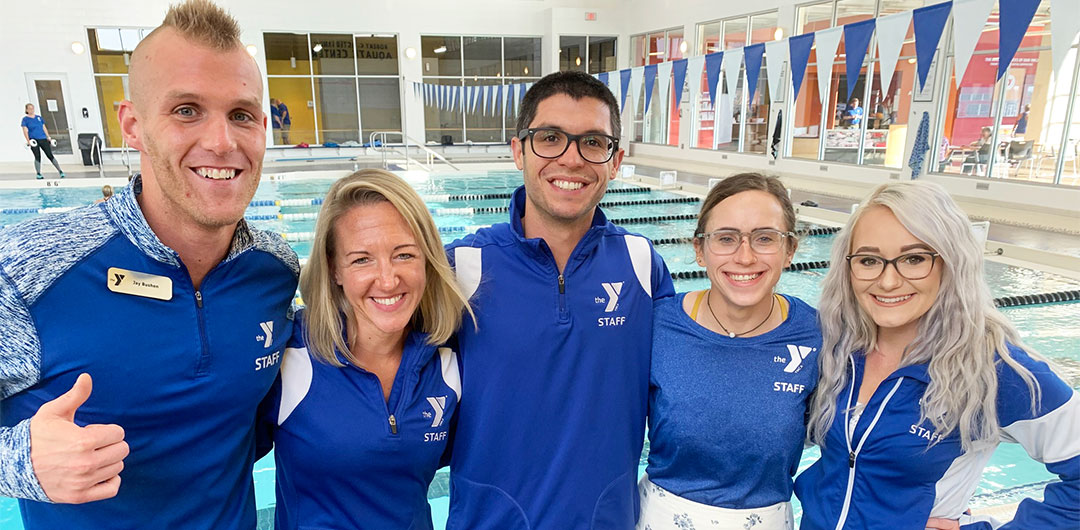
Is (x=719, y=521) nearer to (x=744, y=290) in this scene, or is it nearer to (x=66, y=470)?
(x=744, y=290)

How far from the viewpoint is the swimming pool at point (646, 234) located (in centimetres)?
308

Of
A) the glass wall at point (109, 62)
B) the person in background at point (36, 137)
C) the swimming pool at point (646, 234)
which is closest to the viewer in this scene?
the swimming pool at point (646, 234)

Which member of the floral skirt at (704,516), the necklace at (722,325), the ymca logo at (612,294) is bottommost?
the floral skirt at (704,516)

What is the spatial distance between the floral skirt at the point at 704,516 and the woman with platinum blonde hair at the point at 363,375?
0.59 m

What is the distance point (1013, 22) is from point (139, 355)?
258 inches

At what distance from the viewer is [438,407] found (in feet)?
4.91

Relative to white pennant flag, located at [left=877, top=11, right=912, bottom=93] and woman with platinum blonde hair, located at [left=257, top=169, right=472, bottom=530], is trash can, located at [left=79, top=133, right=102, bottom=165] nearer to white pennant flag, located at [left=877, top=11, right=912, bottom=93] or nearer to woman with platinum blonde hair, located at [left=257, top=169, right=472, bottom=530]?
white pennant flag, located at [left=877, top=11, right=912, bottom=93]

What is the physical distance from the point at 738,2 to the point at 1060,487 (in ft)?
51.2

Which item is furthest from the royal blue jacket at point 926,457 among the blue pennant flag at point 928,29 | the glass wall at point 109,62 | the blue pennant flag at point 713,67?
the glass wall at point 109,62

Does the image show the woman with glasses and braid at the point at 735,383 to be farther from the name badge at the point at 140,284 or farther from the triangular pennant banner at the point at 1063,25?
the triangular pennant banner at the point at 1063,25

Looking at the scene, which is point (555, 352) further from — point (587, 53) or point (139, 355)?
point (587, 53)

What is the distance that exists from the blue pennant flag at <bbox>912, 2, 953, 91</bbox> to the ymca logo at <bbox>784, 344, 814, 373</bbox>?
227 inches

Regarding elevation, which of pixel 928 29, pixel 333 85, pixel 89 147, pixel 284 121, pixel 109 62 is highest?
pixel 109 62

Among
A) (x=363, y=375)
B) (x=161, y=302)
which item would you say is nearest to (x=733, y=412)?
(x=363, y=375)
